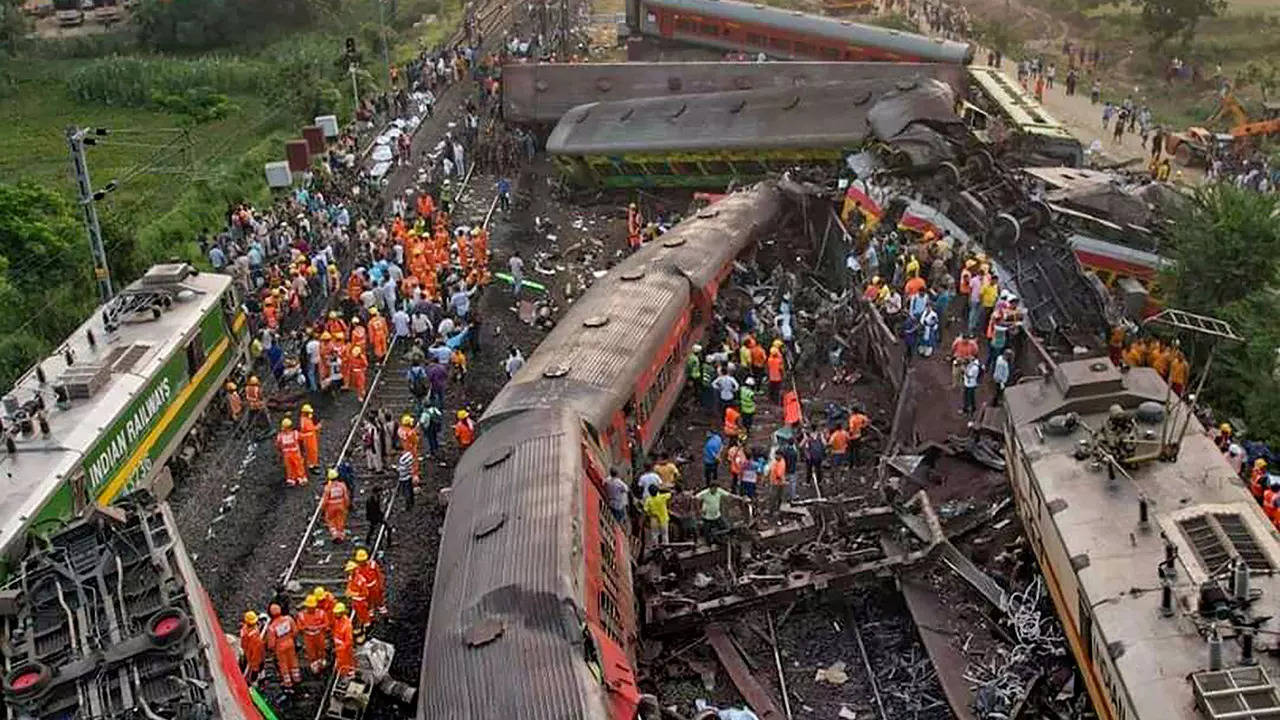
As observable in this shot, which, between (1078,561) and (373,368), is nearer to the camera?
(1078,561)

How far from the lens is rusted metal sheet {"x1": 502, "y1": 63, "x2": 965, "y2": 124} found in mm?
36906

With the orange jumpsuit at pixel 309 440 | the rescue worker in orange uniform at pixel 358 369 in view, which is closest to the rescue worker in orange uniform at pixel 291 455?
the orange jumpsuit at pixel 309 440

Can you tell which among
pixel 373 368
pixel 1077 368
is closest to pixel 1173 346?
pixel 1077 368

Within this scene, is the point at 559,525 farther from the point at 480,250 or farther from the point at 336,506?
the point at 480,250

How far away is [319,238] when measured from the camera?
28.9 metres

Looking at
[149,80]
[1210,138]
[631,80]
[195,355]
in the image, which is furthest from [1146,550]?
[149,80]

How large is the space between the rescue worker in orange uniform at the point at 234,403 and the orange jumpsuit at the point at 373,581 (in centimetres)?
625

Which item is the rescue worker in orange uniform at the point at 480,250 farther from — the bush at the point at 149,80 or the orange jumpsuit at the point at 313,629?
the bush at the point at 149,80

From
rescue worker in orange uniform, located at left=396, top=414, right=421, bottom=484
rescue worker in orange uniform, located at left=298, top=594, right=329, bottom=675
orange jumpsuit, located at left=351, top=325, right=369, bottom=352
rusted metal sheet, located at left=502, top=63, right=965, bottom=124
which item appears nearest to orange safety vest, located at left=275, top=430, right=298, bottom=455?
rescue worker in orange uniform, located at left=396, top=414, right=421, bottom=484

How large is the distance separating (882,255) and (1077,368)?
28.9 feet

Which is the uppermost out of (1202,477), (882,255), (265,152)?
(1202,477)

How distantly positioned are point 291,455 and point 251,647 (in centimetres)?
493

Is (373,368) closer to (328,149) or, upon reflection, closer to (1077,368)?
(1077,368)

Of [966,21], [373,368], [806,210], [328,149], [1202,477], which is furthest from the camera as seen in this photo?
[966,21]
